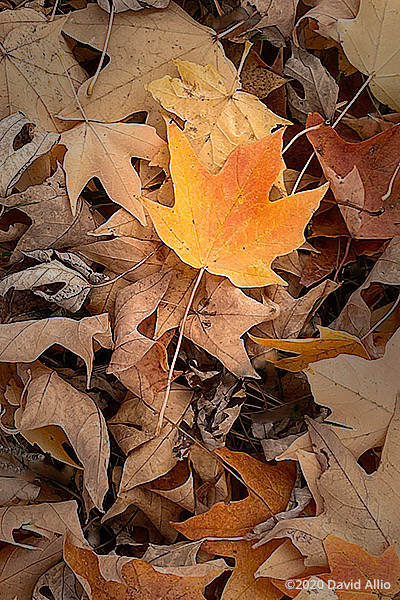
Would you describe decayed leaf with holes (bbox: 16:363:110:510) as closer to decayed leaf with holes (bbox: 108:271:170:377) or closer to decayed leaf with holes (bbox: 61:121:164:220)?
decayed leaf with holes (bbox: 108:271:170:377)

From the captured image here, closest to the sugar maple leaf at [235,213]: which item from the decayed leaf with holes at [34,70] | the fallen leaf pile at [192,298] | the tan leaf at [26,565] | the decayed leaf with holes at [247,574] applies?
the fallen leaf pile at [192,298]

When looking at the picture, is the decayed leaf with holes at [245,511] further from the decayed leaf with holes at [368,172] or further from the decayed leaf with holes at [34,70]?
the decayed leaf with holes at [34,70]

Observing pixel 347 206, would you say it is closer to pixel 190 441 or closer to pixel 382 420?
pixel 382 420

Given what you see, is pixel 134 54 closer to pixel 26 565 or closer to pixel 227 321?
pixel 227 321

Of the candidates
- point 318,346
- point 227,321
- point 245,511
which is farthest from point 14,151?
point 245,511

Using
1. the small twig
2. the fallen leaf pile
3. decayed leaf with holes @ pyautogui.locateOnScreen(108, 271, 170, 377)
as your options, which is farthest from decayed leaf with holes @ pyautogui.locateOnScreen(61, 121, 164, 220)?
the small twig

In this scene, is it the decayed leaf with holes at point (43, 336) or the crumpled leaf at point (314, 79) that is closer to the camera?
the decayed leaf with holes at point (43, 336)
